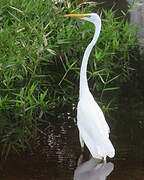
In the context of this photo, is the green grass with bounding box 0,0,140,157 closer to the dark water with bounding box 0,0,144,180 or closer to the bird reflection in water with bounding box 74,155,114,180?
the dark water with bounding box 0,0,144,180

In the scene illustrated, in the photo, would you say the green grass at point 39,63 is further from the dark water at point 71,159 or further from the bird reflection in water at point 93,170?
the bird reflection in water at point 93,170

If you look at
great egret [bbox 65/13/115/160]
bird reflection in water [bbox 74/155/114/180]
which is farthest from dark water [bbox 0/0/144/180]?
great egret [bbox 65/13/115/160]

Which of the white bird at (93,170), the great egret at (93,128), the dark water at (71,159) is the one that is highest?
the great egret at (93,128)

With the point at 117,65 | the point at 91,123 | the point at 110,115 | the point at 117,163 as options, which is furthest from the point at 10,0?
the point at 117,163

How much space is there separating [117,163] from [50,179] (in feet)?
1.61

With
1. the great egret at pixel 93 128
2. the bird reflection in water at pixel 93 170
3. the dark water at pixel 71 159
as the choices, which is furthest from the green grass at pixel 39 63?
the bird reflection in water at pixel 93 170

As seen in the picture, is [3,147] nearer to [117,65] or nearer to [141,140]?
[141,140]

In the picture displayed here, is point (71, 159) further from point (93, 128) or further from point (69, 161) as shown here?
point (93, 128)

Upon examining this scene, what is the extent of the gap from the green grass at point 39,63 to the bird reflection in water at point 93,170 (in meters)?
0.53

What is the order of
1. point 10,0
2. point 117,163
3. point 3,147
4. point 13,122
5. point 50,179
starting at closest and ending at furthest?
point 50,179
point 117,163
point 3,147
point 13,122
point 10,0

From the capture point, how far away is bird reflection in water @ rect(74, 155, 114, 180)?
8.52 feet

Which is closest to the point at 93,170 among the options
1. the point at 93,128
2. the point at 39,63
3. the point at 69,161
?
the point at 69,161

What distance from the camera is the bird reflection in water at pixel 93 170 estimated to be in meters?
2.60

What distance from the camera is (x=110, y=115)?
141 inches
